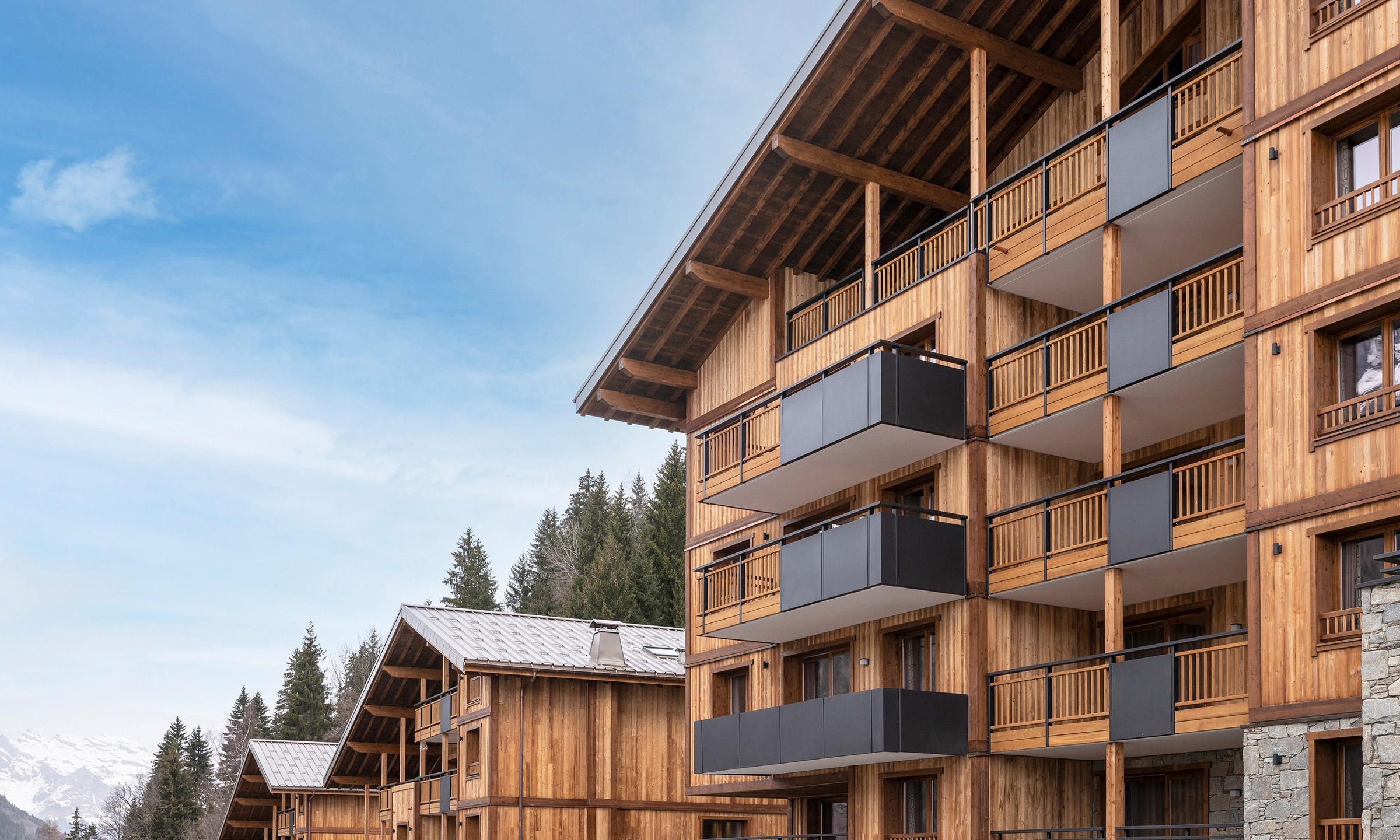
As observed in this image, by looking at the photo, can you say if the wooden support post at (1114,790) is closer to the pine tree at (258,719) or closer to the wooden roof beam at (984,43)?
the wooden roof beam at (984,43)

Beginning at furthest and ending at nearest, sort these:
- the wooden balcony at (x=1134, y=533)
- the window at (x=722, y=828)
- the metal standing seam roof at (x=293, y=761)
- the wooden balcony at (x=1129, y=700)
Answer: the metal standing seam roof at (x=293, y=761), the window at (x=722, y=828), the wooden balcony at (x=1134, y=533), the wooden balcony at (x=1129, y=700)

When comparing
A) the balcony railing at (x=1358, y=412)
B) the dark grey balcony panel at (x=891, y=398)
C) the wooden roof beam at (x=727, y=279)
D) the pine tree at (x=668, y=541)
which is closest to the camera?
the balcony railing at (x=1358, y=412)

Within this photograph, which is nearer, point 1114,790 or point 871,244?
point 1114,790

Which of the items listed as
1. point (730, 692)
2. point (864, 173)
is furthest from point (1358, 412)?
point (730, 692)

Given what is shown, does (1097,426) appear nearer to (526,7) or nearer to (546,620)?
(546,620)

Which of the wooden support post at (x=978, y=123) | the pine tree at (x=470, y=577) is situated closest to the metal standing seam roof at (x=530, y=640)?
the wooden support post at (x=978, y=123)

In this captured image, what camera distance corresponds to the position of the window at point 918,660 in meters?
26.5

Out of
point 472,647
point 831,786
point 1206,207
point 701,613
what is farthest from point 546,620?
point 1206,207

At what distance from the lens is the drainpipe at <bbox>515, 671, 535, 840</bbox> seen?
3775cm

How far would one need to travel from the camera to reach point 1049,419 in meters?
24.1

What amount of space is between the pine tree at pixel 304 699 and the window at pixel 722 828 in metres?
57.2

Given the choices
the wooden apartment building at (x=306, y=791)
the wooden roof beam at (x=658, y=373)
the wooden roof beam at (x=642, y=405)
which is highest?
the wooden roof beam at (x=658, y=373)

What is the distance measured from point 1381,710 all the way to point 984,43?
48.8 ft

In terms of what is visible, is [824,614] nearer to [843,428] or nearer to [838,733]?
[838,733]
